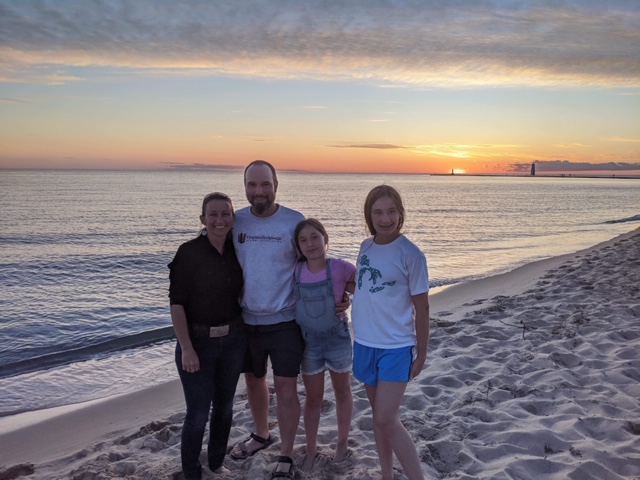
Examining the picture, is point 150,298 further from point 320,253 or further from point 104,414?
point 320,253

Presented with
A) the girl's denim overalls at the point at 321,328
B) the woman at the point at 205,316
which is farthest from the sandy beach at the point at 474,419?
the girl's denim overalls at the point at 321,328

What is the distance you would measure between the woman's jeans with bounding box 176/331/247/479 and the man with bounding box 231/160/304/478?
22cm

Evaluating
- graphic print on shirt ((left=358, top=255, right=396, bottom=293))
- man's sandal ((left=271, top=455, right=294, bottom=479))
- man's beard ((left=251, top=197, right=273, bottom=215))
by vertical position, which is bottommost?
man's sandal ((left=271, top=455, right=294, bottom=479))

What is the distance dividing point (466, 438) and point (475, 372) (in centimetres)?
154

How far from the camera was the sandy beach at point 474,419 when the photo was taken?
3875mm

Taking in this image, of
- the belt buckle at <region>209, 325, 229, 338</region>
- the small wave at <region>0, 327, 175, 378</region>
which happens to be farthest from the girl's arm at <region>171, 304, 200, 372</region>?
the small wave at <region>0, 327, 175, 378</region>

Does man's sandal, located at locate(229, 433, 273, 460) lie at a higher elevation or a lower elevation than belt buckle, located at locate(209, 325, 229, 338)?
lower

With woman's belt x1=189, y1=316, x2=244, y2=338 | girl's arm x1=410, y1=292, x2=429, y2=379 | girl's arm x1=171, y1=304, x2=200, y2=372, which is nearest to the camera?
girl's arm x1=410, y1=292, x2=429, y2=379

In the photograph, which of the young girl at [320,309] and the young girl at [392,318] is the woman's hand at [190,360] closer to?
the young girl at [320,309]

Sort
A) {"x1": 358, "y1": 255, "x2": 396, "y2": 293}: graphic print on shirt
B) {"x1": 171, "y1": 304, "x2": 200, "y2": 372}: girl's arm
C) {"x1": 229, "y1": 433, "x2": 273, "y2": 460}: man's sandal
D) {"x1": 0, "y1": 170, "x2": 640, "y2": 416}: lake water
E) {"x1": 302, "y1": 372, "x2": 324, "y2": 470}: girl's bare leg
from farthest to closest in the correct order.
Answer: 1. {"x1": 0, "y1": 170, "x2": 640, "y2": 416}: lake water
2. {"x1": 229, "y1": 433, "x2": 273, "y2": 460}: man's sandal
3. {"x1": 302, "y1": 372, "x2": 324, "y2": 470}: girl's bare leg
4. {"x1": 171, "y1": 304, "x2": 200, "y2": 372}: girl's arm
5. {"x1": 358, "y1": 255, "x2": 396, "y2": 293}: graphic print on shirt

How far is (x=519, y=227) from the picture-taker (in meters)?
29.0

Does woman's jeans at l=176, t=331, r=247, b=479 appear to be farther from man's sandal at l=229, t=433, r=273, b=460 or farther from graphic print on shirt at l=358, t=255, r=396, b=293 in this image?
graphic print on shirt at l=358, t=255, r=396, b=293

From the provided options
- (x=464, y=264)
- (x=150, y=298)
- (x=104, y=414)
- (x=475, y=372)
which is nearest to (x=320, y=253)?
→ (x=475, y=372)

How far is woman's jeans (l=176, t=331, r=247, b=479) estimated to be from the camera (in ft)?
12.0
